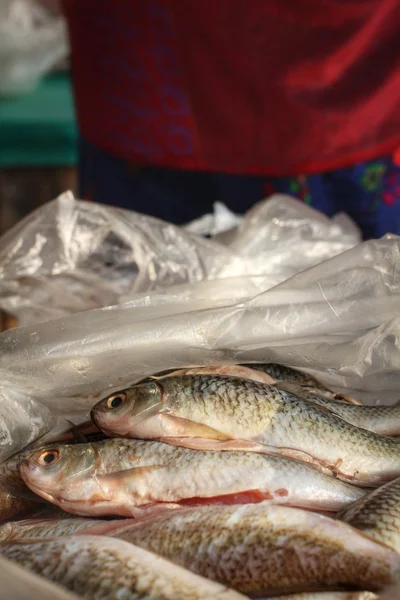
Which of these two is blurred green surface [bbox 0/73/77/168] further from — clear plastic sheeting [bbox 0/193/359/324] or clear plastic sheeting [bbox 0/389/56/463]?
clear plastic sheeting [bbox 0/389/56/463]

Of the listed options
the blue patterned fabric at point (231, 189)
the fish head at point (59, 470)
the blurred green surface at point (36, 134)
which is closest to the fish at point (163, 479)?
the fish head at point (59, 470)

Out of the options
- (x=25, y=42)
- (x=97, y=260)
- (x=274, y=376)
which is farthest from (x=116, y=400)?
(x=25, y=42)

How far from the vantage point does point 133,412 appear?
35.4 inches

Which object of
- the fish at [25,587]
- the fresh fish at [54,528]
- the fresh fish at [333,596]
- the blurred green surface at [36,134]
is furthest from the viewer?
the blurred green surface at [36,134]

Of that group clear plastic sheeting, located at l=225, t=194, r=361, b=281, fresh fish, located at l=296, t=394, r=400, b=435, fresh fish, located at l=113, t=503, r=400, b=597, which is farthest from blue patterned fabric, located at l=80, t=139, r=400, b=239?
fresh fish, located at l=113, t=503, r=400, b=597

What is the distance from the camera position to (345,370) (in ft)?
3.49

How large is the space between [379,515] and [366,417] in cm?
24

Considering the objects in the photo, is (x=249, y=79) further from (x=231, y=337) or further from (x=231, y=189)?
(x=231, y=337)

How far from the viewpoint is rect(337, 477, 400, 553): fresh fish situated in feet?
2.43

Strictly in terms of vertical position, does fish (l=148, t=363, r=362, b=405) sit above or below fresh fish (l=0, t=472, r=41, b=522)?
above

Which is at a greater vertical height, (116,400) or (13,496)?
(116,400)

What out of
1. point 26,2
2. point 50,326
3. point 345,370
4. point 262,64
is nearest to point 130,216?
point 50,326

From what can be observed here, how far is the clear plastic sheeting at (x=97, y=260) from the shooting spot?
4.29 feet

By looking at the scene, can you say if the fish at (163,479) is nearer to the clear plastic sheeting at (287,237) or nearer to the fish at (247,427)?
the fish at (247,427)
